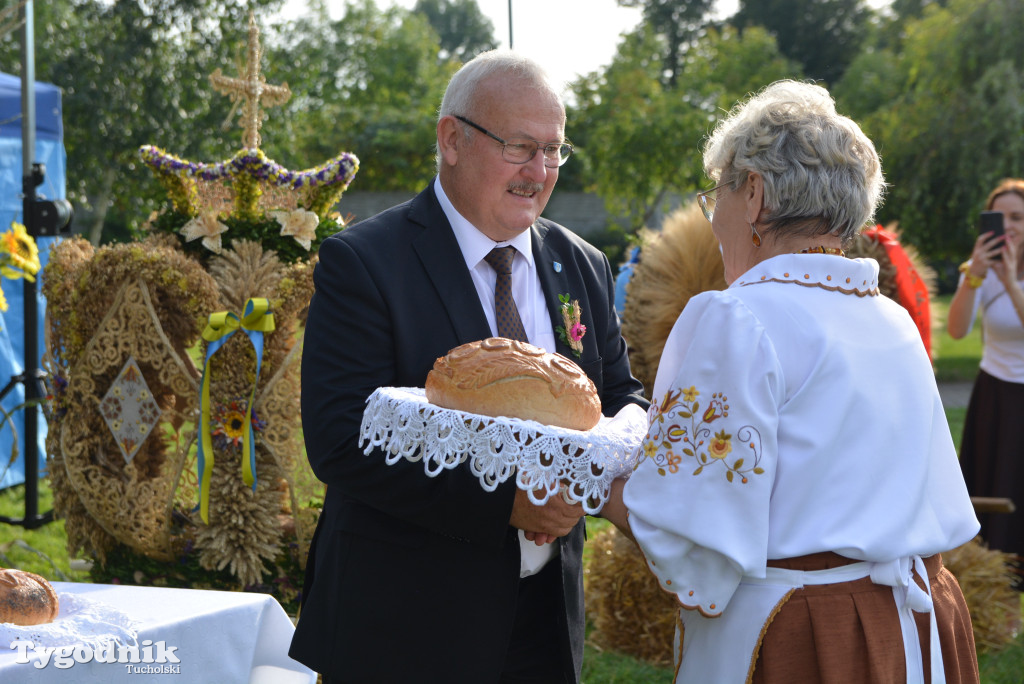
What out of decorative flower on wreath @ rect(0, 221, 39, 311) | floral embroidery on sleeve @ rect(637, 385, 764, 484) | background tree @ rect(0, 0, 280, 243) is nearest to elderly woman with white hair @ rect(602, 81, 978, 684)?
floral embroidery on sleeve @ rect(637, 385, 764, 484)

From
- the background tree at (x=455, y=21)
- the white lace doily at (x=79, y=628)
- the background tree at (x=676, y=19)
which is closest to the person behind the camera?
the white lace doily at (x=79, y=628)

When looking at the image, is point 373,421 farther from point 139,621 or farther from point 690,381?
point 139,621

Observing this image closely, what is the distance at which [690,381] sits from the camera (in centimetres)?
175

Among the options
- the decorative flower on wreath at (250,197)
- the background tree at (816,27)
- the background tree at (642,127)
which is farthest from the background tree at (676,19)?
the decorative flower on wreath at (250,197)

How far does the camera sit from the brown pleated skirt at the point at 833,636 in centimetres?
178

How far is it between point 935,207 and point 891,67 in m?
15.8

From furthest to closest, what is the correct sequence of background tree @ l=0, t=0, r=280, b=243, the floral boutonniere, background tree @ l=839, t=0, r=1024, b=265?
background tree @ l=0, t=0, r=280, b=243
background tree @ l=839, t=0, r=1024, b=265
the floral boutonniere

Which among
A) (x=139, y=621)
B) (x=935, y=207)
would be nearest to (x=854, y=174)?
(x=139, y=621)

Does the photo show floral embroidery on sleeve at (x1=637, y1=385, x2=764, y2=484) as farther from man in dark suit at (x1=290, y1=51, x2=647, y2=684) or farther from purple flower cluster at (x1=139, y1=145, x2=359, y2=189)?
purple flower cluster at (x1=139, y1=145, x2=359, y2=189)

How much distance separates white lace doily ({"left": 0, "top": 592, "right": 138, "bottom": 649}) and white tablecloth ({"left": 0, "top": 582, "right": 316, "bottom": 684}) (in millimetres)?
29

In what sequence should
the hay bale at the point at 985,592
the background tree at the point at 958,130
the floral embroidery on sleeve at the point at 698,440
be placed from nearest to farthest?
the floral embroidery on sleeve at the point at 698,440, the hay bale at the point at 985,592, the background tree at the point at 958,130

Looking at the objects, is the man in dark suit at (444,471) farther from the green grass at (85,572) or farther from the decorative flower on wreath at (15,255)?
the decorative flower on wreath at (15,255)

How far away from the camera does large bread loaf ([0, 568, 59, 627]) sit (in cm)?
229

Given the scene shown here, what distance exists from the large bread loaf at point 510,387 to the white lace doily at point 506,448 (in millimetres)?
30
